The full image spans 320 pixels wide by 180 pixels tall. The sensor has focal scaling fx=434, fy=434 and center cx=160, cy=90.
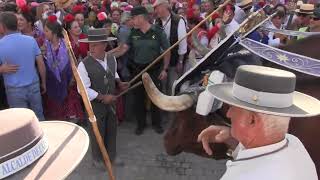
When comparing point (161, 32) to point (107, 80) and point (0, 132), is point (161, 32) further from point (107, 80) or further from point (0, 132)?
point (0, 132)

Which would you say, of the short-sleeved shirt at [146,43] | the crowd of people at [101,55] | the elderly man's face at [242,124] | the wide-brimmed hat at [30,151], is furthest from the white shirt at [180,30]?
the elderly man's face at [242,124]

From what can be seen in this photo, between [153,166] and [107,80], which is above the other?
[107,80]

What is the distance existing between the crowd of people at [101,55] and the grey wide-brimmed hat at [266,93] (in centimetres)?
187

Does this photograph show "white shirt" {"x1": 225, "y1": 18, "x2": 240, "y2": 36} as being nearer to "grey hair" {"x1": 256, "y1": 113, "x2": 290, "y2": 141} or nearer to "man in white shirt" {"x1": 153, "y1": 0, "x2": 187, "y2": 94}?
"man in white shirt" {"x1": 153, "y1": 0, "x2": 187, "y2": 94}

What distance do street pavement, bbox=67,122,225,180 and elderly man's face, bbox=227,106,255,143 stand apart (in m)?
3.27

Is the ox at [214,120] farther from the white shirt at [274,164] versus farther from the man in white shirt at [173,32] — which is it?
the man in white shirt at [173,32]

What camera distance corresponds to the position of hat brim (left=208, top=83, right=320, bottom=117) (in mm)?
2068

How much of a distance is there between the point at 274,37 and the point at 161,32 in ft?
6.27

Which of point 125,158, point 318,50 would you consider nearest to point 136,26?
point 125,158

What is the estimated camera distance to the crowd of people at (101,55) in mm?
5168

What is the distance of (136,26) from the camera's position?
642cm

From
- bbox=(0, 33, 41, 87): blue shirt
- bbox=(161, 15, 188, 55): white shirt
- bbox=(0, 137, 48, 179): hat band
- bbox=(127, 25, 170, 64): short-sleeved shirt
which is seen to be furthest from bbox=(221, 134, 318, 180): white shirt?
bbox=(161, 15, 188, 55): white shirt

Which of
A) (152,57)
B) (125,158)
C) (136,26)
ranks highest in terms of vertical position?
(136,26)

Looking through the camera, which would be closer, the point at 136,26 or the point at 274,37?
the point at 274,37
